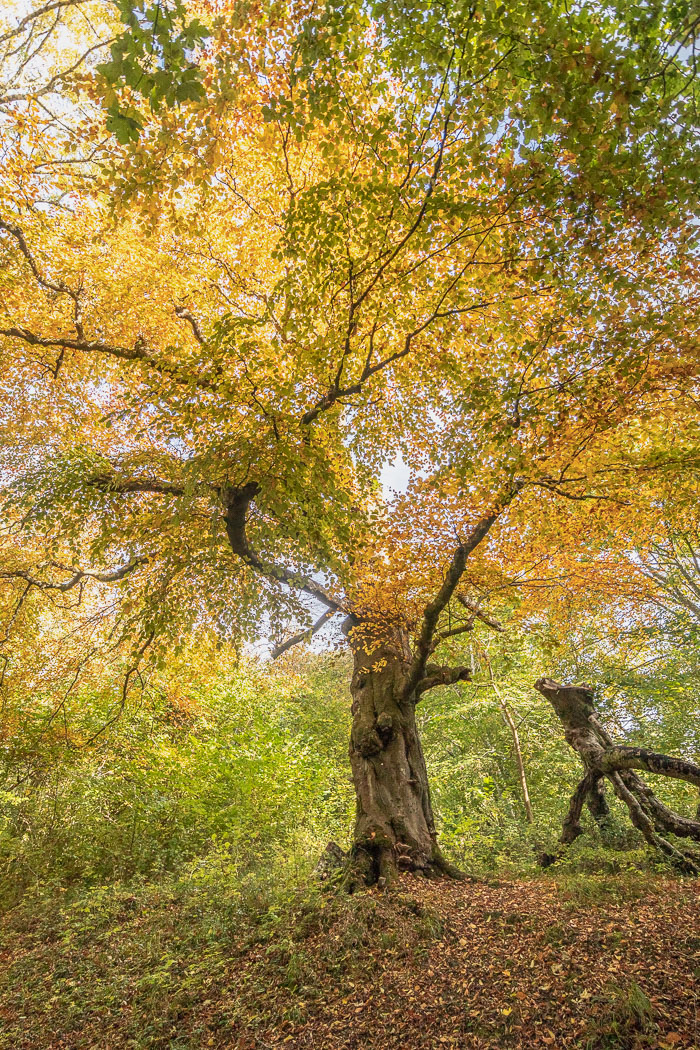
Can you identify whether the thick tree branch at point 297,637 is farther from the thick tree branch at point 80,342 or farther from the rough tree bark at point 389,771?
the thick tree branch at point 80,342

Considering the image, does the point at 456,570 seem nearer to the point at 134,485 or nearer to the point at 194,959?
the point at 134,485

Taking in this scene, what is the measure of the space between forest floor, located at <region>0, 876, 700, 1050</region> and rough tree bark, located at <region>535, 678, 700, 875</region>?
41.9 inches

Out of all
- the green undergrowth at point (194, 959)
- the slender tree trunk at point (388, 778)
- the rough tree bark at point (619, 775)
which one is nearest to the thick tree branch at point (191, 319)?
the slender tree trunk at point (388, 778)

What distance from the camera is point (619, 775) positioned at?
7.52m

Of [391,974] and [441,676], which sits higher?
[441,676]

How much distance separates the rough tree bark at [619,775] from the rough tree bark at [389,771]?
2.20 m

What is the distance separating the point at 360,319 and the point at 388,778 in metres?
6.32

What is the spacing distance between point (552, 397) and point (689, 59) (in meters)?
2.76

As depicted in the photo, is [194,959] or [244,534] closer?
[194,959]

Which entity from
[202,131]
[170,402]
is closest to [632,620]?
[170,402]

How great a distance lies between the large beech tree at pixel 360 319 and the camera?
348cm

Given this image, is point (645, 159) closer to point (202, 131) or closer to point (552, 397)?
point (552, 397)

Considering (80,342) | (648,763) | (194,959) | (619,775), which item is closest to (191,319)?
(80,342)

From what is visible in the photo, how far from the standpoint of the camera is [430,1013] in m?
4.05
